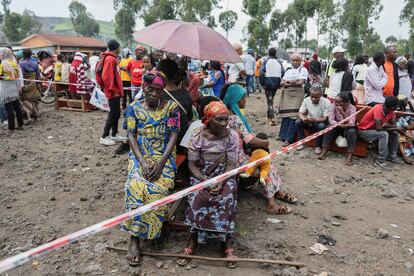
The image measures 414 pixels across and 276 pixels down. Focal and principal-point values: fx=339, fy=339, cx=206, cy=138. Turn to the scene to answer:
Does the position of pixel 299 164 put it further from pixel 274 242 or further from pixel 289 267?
pixel 289 267

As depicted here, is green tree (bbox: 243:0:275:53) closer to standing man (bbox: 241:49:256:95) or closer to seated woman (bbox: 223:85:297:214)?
standing man (bbox: 241:49:256:95)

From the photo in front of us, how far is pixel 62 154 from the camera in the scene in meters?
6.31

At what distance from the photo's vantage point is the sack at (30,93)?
865 centimetres

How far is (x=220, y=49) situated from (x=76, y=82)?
7298mm

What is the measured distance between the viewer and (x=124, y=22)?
56.4 meters

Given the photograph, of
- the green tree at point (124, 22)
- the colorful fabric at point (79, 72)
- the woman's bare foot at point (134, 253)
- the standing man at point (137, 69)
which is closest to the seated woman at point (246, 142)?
the woman's bare foot at point (134, 253)

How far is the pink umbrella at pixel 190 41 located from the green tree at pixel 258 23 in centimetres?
2554

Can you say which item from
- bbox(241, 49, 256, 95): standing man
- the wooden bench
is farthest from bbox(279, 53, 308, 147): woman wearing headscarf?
bbox(241, 49, 256, 95): standing man

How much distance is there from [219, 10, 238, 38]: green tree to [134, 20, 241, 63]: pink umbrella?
43.7 meters

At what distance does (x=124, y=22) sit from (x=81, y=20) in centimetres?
4216

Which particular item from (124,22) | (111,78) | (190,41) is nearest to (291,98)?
(111,78)

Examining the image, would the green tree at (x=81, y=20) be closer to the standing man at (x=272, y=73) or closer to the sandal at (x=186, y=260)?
the standing man at (x=272, y=73)

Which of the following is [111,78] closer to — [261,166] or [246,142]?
[246,142]

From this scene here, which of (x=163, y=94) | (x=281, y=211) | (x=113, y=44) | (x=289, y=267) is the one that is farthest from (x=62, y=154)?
(x=289, y=267)
